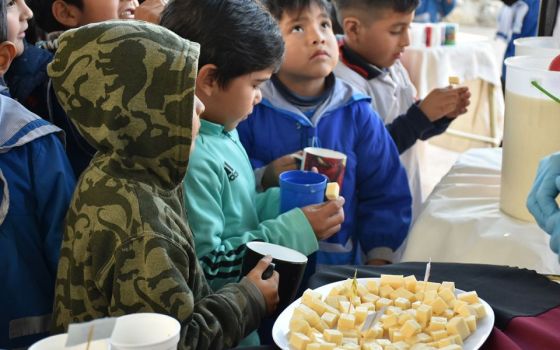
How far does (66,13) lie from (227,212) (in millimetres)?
966

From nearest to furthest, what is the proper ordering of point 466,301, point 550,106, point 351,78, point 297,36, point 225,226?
1. point 466,301
2. point 550,106
3. point 225,226
4. point 297,36
5. point 351,78

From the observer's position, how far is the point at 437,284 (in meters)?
1.14

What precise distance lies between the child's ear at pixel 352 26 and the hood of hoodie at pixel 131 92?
4.60ft

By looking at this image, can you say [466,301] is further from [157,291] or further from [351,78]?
[351,78]

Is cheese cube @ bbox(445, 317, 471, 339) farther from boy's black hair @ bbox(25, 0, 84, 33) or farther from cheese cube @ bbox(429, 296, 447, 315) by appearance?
boy's black hair @ bbox(25, 0, 84, 33)

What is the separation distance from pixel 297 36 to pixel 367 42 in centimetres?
50

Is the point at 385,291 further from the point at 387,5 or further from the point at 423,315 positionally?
the point at 387,5

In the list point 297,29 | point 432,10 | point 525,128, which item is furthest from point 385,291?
point 432,10

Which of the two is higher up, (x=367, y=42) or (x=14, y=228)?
(x=367, y=42)

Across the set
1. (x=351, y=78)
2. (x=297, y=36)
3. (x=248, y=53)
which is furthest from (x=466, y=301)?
(x=351, y=78)

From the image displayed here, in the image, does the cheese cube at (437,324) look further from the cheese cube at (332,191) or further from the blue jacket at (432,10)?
the blue jacket at (432,10)

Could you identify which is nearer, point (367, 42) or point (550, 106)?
point (550, 106)

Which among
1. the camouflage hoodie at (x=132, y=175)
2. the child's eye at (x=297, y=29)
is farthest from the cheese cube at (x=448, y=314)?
the child's eye at (x=297, y=29)

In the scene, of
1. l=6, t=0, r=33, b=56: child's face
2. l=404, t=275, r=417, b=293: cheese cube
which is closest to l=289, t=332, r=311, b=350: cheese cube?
l=404, t=275, r=417, b=293: cheese cube
